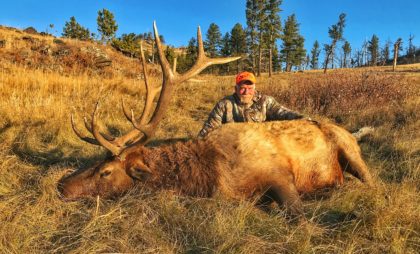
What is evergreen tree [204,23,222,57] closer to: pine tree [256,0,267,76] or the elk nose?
pine tree [256,0,267,76]

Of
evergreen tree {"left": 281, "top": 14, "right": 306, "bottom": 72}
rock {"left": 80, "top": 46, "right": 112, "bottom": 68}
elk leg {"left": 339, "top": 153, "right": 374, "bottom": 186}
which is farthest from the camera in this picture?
evergreen tree {"left": 281, "top": 14, "right": 306, "bottom": 72}

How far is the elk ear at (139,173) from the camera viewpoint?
3.70 metres

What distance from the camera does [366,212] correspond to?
9.52ft

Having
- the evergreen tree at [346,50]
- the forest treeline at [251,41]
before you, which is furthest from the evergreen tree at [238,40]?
the evergreen tree at [346,50]

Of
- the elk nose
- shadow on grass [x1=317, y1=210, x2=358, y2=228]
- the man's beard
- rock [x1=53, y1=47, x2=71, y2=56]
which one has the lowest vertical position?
shadow on grass [x1=317, y1=210, x2=358, y2=228]

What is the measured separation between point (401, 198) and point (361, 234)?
2.21ft

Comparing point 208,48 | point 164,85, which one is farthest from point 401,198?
point 208,48

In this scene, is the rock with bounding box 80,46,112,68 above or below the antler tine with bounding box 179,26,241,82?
above

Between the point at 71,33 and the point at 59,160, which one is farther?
the point at 71,33

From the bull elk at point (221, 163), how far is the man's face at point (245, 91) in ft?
2.82

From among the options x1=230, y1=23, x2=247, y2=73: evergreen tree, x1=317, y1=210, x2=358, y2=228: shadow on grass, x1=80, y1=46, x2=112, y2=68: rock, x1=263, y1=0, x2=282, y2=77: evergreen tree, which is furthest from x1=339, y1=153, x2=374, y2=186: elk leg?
x1=230, y1=23, x2=247, y2=73: evergreen tree

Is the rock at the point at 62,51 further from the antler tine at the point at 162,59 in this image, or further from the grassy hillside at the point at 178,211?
the antler tine at the point at 162,59

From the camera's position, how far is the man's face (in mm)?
4957

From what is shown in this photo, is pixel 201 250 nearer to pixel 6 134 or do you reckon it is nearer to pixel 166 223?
pixel 166 223
